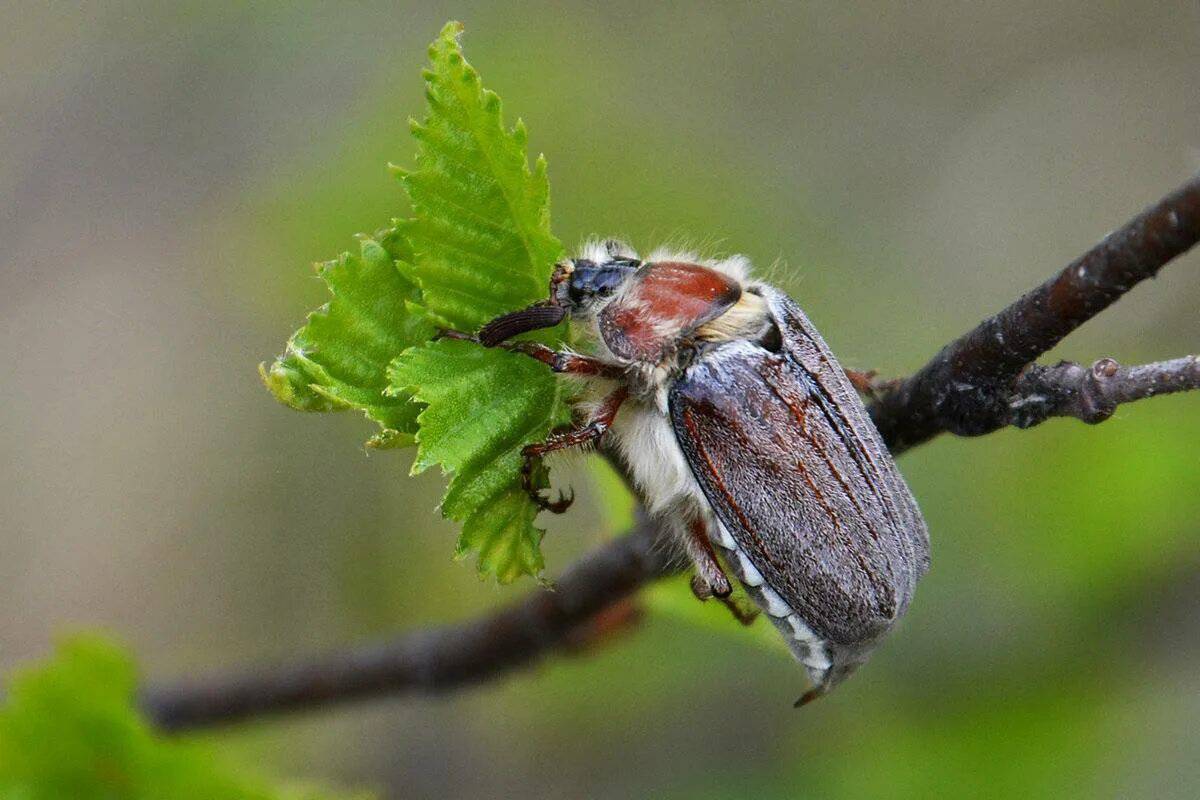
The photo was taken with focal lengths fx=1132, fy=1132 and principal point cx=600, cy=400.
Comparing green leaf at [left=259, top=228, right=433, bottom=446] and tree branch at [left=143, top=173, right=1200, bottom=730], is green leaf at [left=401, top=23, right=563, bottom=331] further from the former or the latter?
tree branch at [left=143, top=173, right=1200, bottom=730]

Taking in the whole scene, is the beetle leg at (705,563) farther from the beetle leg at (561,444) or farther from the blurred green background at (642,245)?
the blurred green background at (642,245)

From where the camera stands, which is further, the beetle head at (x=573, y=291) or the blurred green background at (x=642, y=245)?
the blurred green background at (x=642, y=245)

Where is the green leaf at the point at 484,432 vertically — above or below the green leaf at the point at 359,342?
below

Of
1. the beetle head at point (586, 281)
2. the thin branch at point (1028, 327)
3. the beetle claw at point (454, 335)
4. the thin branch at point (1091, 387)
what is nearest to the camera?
the thin branch at point (1028, 327)

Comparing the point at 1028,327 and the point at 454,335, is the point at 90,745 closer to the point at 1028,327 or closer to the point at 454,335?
the point at 454,335

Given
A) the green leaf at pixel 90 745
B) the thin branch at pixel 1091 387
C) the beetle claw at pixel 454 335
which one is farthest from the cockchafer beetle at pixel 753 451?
the green leaf at pixel 90 745

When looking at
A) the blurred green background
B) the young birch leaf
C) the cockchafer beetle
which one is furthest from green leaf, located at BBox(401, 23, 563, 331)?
the blurred green background

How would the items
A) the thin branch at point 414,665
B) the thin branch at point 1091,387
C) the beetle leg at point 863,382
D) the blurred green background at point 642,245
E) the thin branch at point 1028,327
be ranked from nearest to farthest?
the thin branch at point 1028,327, the thin branch at point 1091,387, the beetle leg at point 863,382, the thin branch at point 414,665, the blurred green background at point 642,245
